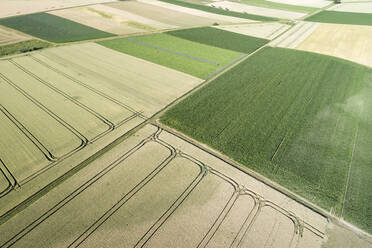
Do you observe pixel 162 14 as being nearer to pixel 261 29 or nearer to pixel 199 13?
pixel 199 13

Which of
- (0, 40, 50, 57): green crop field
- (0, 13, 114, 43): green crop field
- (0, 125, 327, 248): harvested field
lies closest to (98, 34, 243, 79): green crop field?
(0, 13, 114, 43): green crop field

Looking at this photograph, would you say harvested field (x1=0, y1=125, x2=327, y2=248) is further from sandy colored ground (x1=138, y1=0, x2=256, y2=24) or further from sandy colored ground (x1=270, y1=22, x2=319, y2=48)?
sandy colored ground (x1=138, y1=0, x2=256, y2=24)

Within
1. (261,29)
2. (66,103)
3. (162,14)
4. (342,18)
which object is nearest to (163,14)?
(162,14)

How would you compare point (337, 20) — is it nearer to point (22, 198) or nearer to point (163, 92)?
point (163, 92)

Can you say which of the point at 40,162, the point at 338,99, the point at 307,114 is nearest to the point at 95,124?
the point at 40,162

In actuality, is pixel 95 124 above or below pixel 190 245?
above

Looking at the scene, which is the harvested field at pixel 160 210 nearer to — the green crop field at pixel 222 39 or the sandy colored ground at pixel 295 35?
the green crop field at pixel 222 39
